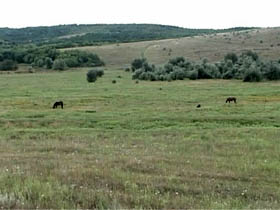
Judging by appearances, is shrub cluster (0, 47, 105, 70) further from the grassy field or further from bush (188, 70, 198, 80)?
the grassy field

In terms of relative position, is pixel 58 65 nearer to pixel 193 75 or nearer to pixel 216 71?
pixel 193 75

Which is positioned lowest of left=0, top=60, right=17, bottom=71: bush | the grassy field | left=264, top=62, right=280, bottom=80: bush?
left=0, top=60, right=17, bottom=71: bush

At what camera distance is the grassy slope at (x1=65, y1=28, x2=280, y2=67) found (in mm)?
112875

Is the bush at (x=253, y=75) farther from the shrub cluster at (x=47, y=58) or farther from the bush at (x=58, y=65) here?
the shrub cluster at (x=47, y=58)

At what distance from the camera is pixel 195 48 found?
122 m

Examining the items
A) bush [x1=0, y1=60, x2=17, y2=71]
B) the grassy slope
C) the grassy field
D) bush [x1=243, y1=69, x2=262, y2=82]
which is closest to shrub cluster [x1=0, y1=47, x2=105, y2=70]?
bush [x1=0, y1=60, x2=17, y2=71]

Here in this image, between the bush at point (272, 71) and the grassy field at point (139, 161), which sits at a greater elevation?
the grassy field at point (139, 161)

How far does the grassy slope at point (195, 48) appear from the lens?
11288 centimetres

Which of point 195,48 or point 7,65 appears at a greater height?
point 195,48

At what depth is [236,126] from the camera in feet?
77.7

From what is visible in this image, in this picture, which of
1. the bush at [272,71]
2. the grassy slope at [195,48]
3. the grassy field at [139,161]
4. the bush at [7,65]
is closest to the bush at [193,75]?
the bush at [272,71]

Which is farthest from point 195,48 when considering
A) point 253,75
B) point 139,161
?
point 139,161

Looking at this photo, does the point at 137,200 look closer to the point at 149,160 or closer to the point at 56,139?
the point at 149,160

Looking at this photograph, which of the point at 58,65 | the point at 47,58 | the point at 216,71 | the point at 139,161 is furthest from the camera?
the point at 47,58
